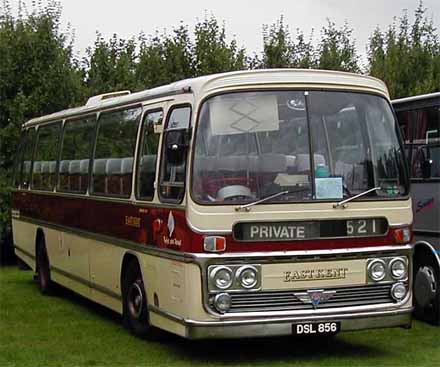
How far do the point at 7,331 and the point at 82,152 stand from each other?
3.10 meters

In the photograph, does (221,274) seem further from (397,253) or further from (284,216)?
(397,253)

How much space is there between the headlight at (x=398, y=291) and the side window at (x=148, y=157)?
2.80 m

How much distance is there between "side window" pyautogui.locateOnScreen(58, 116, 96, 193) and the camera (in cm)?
1458

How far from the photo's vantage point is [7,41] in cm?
2395

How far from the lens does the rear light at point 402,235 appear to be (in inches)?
418

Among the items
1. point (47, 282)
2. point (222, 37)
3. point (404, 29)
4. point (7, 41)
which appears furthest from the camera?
point (404, 29)

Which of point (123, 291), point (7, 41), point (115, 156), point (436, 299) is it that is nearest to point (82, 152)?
point (115, 156)

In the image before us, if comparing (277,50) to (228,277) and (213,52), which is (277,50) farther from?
(228,277)

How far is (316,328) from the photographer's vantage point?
1014 cm

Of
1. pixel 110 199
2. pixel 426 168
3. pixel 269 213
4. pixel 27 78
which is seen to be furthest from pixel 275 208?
pixel 27 78

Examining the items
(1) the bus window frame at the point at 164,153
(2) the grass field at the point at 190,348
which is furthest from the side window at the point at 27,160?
(1) the bus window frame at the point at 164,153

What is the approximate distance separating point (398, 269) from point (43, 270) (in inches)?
326

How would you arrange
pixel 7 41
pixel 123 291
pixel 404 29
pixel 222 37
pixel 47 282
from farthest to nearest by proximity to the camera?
1. pixel 404 29
2. pixel 222 37
3. pixel 7 41
4. pixel 47 282
5. pixel 123 291

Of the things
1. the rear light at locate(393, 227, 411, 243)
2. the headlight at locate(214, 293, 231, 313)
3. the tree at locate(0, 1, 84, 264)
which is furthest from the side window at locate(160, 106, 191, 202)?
the tree at locate(0, 1, 84, 264)
